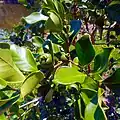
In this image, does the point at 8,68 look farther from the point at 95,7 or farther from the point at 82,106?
the point at 95,7

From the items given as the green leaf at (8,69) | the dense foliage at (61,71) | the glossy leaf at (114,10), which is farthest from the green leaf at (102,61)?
the glossy leaf at (114,10)

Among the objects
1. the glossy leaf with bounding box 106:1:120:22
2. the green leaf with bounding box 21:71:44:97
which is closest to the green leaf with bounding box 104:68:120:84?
the green leaf with bounding box 21:71:44:97

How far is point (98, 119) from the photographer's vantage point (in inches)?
19.7

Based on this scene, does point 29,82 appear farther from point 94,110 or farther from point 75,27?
point 75,27

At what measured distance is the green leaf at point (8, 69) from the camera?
1.73 feet

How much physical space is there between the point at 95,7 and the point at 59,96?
280mm

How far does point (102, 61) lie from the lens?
56 cm

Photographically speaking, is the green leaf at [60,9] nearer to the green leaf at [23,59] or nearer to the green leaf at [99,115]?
the green leaf at [23,59]

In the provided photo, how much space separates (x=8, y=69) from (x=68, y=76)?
8cm

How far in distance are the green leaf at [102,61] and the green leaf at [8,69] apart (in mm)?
112

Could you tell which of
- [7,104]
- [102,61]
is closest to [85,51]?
[102,61]

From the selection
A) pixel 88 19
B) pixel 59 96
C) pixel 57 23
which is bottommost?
pixel 59 96

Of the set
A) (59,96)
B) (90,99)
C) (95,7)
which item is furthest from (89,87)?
(59,96)

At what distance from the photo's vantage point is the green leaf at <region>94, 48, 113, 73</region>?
0.55 m
